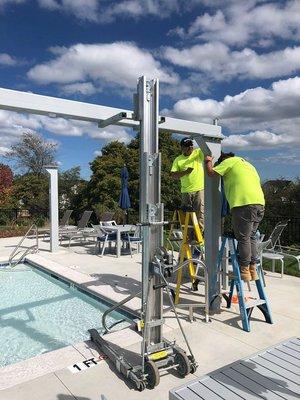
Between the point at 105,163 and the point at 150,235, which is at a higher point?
the point at 105,163

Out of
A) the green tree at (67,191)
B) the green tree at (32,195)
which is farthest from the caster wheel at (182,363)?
the green tree at (67,191)

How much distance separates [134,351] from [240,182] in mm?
2015

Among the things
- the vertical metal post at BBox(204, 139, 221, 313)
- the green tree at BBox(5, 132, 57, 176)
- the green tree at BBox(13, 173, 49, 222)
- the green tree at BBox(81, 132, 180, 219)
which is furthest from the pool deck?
the green tree at BBox(5, 132, 57, 176)

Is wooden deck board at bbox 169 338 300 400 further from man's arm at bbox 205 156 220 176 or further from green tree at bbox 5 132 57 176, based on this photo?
green tree at bbox 5 132 57 176

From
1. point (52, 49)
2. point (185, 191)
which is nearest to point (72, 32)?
point (52, 49)

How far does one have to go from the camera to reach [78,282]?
5.73 m

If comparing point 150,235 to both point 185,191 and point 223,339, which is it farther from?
point 185,191

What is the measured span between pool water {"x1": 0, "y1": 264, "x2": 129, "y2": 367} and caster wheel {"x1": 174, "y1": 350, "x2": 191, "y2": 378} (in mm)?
1628

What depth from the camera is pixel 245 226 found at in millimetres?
3715

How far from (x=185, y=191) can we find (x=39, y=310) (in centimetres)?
275

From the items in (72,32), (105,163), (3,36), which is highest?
(72,32)

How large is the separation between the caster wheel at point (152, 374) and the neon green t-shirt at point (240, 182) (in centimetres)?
187

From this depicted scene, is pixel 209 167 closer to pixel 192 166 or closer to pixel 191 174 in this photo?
pixel 192 166

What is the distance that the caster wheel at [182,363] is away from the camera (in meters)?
2.70
